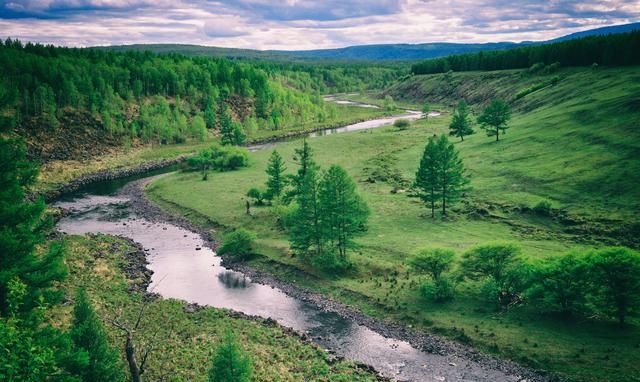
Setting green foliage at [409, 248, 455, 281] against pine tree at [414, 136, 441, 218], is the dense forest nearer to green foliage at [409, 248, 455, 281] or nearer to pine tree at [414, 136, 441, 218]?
pine tree at [414, 136, 441, 218]

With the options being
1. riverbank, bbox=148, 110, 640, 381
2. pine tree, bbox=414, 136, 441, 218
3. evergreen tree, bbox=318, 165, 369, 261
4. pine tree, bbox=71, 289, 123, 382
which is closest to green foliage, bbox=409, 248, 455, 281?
riverbank, bbox=148, 110, 640, 381

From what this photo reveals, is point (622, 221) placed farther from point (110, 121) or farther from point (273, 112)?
point (273, 112)

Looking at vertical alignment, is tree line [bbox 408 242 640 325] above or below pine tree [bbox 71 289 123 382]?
below

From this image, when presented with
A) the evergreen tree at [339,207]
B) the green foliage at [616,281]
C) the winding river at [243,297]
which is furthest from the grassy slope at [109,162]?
the green foliage at [616,281]

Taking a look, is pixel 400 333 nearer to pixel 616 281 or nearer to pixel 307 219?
pixel 616 281

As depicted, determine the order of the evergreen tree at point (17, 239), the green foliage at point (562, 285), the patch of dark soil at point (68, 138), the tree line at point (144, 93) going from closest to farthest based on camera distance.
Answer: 1. the evergreen tree at point (17, 239)
2. the green foliage at point (562, 285)
3. the patch of dark soil at point (68, 138)
4. the tree line at point (144, 93)

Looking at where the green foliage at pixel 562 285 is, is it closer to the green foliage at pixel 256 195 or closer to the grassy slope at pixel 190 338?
the grassy slope at pixel 190 338
